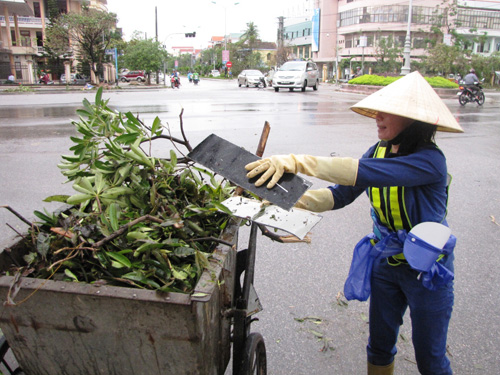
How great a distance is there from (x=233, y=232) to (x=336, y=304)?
1.63 m

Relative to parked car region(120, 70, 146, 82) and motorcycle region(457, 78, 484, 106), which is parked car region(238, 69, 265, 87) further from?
parked car region(120, 70, 146, 82)

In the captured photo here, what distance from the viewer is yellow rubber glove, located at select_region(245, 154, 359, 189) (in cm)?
168

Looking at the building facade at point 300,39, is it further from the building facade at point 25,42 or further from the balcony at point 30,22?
the balcony at point 30,22

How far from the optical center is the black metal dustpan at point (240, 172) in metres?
1.67

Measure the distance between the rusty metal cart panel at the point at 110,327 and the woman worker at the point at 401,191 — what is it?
1.89 feet

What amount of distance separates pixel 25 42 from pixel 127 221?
1951 inches

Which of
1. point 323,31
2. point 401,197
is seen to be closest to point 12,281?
point 401,197

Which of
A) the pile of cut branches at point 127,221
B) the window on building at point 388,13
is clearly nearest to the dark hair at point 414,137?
the pile of cut branches at point 127,221

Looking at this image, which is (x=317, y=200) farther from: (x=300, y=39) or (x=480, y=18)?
(x=300, y=39)

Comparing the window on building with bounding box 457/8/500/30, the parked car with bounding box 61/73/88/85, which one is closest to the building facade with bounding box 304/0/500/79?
the window on building with bounding box 457/8/500/30

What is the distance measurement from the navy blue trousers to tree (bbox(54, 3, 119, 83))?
107 feet

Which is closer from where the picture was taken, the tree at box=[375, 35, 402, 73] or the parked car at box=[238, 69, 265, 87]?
the parked car at box=[238, 69, 265, 87]

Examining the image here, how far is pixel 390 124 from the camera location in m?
1.84

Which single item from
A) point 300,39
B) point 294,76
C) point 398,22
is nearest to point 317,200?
point 294,76
